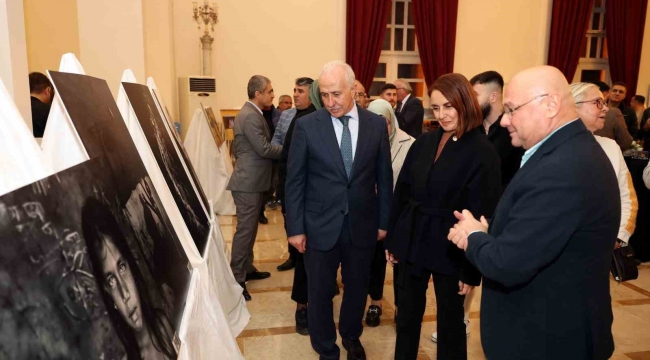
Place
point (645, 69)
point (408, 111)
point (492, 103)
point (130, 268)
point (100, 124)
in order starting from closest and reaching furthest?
point (130, 268)
point (100, 124)
point (492, 103)
point (408, 111)
point (645, 69)

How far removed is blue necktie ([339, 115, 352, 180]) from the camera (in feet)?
8.19

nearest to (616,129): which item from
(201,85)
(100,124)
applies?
(100,124)

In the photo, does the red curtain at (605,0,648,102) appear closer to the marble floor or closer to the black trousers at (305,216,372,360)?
the marble floor

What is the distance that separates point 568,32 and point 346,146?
9.27m

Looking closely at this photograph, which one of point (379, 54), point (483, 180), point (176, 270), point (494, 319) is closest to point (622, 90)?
point (379, 54)

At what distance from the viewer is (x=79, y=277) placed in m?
0.94

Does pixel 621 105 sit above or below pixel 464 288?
above

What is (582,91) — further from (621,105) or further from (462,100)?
(621,105)

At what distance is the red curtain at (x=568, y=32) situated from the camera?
380 inches

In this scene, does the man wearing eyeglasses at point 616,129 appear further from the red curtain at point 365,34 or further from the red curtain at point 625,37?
the red curtain at point 625,37

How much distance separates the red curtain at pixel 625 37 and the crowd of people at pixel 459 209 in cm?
927

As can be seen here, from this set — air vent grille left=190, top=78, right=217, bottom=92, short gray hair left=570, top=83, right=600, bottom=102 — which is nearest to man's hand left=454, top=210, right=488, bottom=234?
short gray hair left=570, top=83, right=600, bottom=102

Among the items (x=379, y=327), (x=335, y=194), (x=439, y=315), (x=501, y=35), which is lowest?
(x=379, y=327)

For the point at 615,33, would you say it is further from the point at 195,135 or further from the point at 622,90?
the point at 195,135
